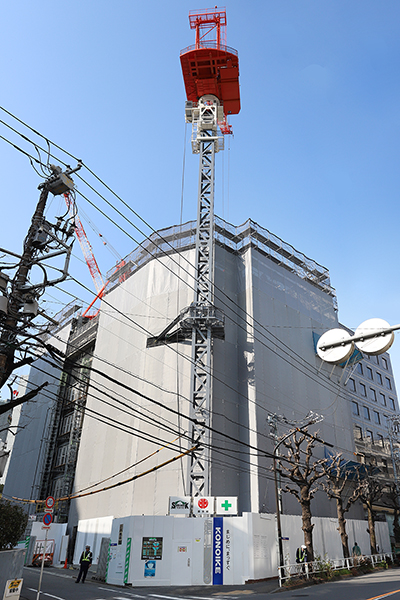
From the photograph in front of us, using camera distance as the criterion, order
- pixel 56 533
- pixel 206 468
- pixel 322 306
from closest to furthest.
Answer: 1. pixel 206 468
2. pixel 56 533
3. pixel 322 306

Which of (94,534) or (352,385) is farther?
(352,385)

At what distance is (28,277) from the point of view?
525 inches

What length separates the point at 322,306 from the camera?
44469 millimetres

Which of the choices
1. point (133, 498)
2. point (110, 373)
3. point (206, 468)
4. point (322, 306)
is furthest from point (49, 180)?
point (322, 306)

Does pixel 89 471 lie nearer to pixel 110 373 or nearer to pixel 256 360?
pixel 110 373

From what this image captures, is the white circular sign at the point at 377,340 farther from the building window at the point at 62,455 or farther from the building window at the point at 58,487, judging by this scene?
the building window at the point at 62,455

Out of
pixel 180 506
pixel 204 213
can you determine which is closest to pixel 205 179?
pixel 204 213

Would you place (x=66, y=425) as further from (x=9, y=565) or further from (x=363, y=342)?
(x=363, y=342)

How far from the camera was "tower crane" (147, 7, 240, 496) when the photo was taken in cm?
2712

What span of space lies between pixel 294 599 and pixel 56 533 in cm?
2508

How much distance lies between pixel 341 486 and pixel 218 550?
12495mm

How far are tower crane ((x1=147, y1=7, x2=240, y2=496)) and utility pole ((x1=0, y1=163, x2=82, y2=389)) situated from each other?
576 inches

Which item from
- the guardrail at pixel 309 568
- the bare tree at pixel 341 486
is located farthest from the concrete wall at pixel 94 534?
the bare tree at pixel 341 486

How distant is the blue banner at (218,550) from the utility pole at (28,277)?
12.8 meters
